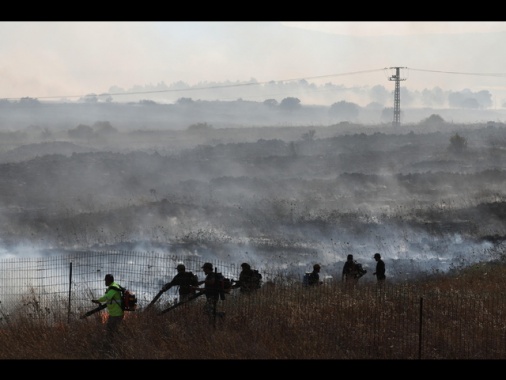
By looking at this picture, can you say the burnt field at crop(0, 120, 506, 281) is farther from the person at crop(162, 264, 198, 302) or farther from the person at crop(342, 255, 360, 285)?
the person at crop(162, 264, 198, 302)

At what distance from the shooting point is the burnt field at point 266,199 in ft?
95.3

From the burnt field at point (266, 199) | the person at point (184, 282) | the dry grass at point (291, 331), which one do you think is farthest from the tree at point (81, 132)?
the person at point (184, 282)

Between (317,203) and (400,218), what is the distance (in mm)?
6509

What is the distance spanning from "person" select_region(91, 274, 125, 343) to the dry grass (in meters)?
0.25

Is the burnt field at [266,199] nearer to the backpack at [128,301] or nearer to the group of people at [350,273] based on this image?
the group of people at [350,273]

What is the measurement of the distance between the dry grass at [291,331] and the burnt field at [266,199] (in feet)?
21.2

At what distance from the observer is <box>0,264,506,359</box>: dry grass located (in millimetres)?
13266

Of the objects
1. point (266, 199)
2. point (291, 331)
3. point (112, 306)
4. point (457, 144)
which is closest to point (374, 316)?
point (291, 331)

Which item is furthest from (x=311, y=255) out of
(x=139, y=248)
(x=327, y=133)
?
(x=327, y=133)

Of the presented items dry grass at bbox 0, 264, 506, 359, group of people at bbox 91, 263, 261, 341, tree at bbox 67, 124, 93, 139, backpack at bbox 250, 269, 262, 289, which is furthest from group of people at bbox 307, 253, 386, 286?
tree at bbox 67, 124, 93, 139

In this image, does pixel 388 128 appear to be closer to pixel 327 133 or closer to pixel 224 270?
pixel 327 133
